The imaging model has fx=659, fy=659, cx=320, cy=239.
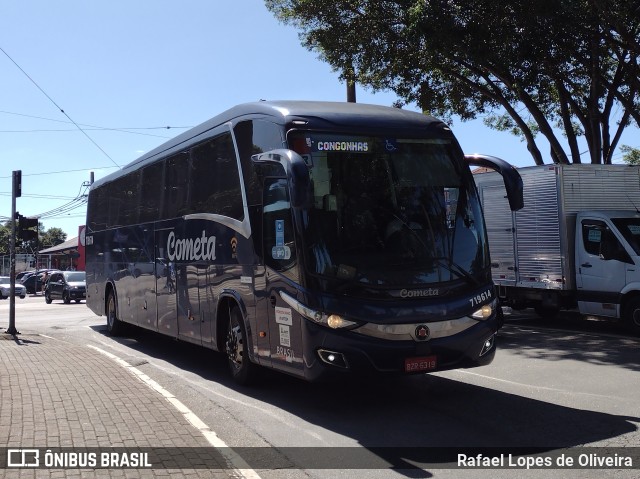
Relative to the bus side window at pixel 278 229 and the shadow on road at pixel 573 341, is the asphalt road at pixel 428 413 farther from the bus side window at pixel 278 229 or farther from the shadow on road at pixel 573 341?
the bus side window at pixel 278 229

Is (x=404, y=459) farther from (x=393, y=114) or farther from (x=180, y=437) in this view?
(x=393, y=114)

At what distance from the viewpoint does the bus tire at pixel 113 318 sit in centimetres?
1494

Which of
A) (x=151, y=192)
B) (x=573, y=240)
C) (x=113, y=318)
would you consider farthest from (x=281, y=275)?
(x=113, y=318)

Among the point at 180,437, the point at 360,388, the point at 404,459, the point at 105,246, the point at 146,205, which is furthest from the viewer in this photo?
the point at 105,246

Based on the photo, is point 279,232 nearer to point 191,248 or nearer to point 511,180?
point 511,180

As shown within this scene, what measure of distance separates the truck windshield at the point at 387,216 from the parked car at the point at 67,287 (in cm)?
2613

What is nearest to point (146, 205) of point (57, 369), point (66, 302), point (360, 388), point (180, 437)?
point (57, 369)

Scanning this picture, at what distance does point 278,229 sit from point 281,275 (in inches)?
20.2

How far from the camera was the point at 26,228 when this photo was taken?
54.3ft

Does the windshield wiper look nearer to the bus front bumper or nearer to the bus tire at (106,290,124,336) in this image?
the bus front bumper

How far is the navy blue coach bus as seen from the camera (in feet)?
21.7

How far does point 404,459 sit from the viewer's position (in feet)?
18.0

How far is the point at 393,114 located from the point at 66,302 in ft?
90.7

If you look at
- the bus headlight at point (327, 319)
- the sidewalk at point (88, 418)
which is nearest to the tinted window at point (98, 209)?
the sidewalk at point (88, 418)
